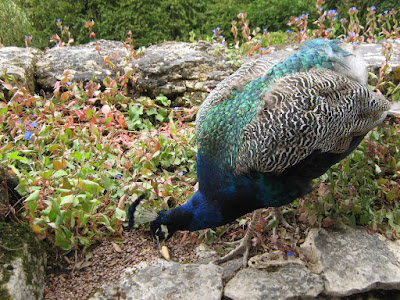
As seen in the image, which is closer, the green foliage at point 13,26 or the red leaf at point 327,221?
the red leaf at point 327,221

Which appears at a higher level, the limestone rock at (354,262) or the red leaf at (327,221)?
the red leaf at (327,221)

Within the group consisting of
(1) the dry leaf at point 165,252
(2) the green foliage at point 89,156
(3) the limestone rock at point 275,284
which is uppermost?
(2) the green foliage at point 89,156

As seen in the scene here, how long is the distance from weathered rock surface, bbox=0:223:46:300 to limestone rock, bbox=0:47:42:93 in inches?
82.1

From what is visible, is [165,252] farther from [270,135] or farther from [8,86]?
[8,86]

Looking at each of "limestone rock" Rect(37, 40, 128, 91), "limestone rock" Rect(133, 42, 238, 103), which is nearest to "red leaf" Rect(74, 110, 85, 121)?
"limestone rock" Rect(37, 40, 128, 91)

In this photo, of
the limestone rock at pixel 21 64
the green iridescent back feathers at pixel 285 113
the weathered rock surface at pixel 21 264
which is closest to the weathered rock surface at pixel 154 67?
the limestone rock at pixel 21 64

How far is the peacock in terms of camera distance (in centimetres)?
217

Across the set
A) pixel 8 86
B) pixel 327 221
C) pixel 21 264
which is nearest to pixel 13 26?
pixel 8 86

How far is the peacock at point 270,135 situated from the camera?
7.11 feet

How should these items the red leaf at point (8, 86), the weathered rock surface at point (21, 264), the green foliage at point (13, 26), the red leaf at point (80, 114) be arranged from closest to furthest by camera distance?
the weathered rock surface at point (21, 264)
the red leaf at point (8, 86)
the red leaf at point (80, 114)
the green foliage at point (13, 26)

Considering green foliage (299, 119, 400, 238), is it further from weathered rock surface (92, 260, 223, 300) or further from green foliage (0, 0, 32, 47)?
green foliage (0, 0, 32, 47)

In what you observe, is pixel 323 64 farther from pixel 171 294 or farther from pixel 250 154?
pixel 171 294

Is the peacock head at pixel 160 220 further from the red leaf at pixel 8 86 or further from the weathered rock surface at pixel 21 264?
the red leaf at pixel 8 86

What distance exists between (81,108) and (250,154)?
2.33m
